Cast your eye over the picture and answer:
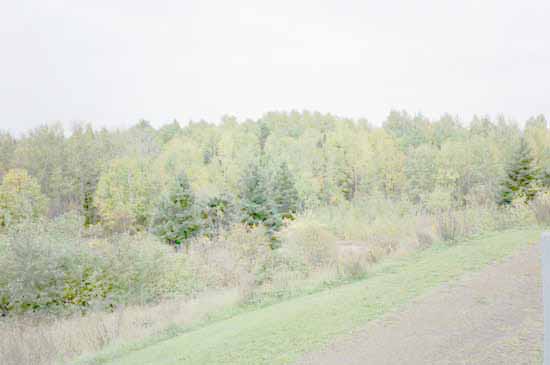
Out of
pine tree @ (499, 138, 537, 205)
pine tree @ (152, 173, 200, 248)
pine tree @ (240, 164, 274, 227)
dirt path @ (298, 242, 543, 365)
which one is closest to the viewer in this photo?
dirt path @ (298, 242, 543, 365)

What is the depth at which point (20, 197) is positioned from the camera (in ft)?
136

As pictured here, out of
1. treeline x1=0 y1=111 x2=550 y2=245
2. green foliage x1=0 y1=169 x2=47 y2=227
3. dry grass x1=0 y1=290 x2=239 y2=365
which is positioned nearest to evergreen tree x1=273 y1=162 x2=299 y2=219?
treeline x1=0 y1=111 x2=550 y2=245

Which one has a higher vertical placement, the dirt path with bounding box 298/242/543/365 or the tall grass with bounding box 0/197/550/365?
the dirt path with bounding box 298/242/543/365

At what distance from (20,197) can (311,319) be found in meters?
42.7

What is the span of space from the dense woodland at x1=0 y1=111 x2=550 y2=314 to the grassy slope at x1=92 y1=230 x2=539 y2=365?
1.92 metres

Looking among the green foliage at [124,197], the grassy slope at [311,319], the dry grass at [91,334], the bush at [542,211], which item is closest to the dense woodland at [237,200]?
the bush at [542,211]

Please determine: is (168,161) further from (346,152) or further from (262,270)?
(262,270)

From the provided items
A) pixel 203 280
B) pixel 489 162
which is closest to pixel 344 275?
pixel 203 280

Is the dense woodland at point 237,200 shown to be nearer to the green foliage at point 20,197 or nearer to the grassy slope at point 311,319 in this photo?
the green foliage at point 20,197

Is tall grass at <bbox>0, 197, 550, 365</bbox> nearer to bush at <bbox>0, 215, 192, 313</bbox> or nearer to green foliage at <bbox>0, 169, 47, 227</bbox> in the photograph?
bush at <bbox>0, 215, 192, 313</bbox>

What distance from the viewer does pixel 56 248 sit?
16094mm

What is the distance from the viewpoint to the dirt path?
475 centimetres

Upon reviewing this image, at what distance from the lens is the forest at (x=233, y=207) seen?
47.9ft

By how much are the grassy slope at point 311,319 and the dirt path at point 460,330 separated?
421mm
